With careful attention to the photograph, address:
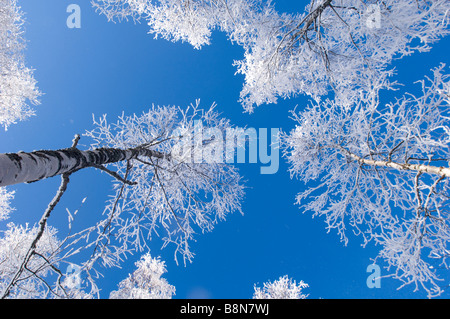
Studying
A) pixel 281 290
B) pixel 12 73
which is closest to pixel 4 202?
pixel 12 73

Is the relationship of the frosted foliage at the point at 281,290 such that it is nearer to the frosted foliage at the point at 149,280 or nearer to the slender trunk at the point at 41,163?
the frosted foliage at the point at 149,280

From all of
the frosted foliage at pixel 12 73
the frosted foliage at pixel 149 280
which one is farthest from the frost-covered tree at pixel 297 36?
the frosted foliage at pixel 149 280

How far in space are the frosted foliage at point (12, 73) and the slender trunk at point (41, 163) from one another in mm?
6841

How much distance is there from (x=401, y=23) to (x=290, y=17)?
9.34ft

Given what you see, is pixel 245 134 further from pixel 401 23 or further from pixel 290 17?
pixel 401 23

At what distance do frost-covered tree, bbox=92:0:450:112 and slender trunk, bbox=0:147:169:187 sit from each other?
4.67 meters

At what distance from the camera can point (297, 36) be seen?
20.0 feet

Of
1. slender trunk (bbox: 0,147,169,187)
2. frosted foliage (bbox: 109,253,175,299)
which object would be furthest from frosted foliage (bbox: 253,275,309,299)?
slender trunk (bbox: 0,147,169,187)

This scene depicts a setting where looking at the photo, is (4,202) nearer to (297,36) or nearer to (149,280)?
(149,280)

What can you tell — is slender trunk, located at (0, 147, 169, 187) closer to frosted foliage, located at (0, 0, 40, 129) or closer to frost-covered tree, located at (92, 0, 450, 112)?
frost-covered tree, located at (92, 0, 450, 112)

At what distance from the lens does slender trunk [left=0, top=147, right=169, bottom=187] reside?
1917mm

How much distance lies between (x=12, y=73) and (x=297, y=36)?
→ 369 inches

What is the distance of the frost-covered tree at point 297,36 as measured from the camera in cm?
526
